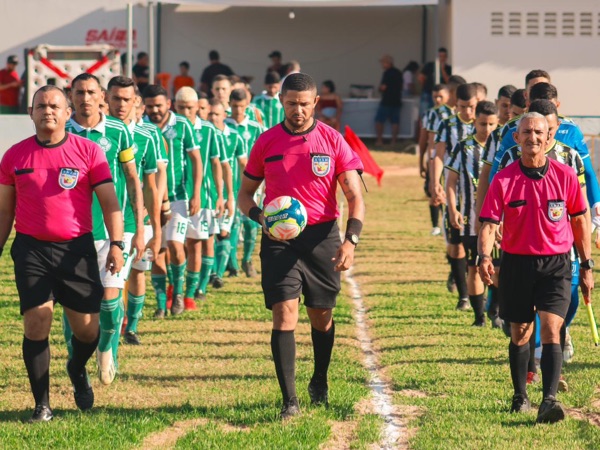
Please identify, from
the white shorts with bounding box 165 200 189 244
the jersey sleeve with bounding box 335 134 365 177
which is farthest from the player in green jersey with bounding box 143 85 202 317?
the jersey sleeve with bounding box 335 134 365 177

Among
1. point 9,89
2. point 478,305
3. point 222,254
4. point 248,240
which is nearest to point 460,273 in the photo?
point 478,305

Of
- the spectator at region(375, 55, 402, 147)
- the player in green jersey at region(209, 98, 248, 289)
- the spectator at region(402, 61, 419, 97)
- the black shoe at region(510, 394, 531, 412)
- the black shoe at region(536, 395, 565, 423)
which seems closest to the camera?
the black shoe at region(536, 395, 565, 423)

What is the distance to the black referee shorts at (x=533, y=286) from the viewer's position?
825 centimetres

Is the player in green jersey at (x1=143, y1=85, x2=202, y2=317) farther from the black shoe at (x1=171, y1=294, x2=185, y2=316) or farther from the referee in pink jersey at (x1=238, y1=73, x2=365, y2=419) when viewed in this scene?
the referee in pink jersey at (x1=238, y1=73, x2=365, y2=419)

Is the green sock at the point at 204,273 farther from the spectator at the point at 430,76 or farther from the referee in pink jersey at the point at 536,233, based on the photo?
the spectator at the point at 430,76

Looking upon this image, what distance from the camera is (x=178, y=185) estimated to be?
12.7 meters

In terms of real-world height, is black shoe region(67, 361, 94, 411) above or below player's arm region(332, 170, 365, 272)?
below

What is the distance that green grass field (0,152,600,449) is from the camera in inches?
304

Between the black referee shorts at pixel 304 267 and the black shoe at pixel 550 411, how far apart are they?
1.51 metres

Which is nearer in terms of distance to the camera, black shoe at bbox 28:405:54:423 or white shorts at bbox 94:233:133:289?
black shoe at bbox 28:405:54:423

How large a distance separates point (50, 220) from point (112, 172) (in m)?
1.11

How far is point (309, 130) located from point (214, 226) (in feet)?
19.5

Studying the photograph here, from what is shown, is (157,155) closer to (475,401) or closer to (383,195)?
(475,401)

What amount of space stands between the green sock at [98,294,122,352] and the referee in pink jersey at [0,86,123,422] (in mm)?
954
